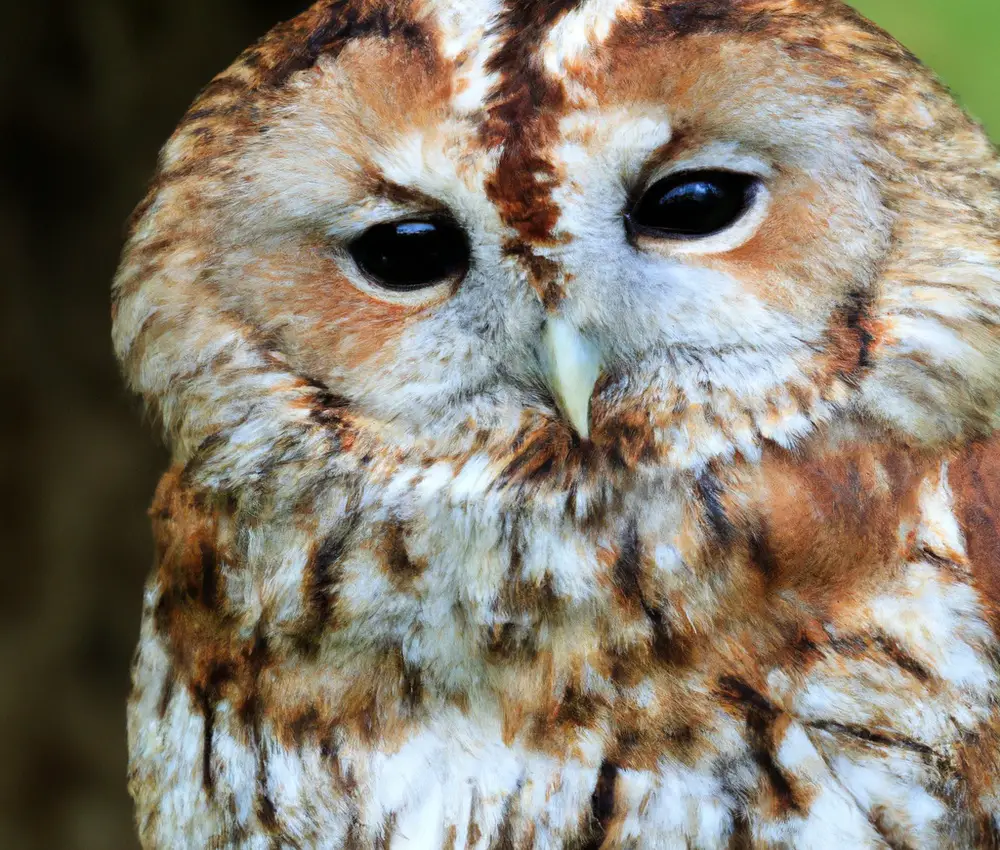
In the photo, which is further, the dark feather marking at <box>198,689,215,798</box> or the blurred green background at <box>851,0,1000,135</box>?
the blurred green background at <box>851,0,1000,135</box>

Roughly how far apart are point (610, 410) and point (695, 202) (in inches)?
7.9

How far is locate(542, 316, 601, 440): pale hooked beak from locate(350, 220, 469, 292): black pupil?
0.34 feet

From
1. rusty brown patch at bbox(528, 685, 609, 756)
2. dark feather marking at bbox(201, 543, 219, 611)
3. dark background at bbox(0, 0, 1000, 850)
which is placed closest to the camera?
rusty brown patch at bbox(528, 685, 609, 756)

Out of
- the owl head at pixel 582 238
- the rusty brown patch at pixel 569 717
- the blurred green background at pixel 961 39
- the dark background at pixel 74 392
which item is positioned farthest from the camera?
the blurred green background at pixel 961 39

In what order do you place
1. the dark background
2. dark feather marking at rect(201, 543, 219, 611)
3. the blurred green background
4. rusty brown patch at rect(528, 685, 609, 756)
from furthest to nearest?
the blurred green background → the dark background → dark feather marking at rect(201, 543, 219, 611) → rusty brown patch at rect(528, 685, 609, 756)

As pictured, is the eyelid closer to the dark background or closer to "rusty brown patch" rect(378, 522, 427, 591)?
"rusty brown patch" rect(378, 522, 427, 591)

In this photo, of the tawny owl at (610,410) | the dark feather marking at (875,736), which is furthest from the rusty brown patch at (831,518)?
the dark feather marking at (875,736)

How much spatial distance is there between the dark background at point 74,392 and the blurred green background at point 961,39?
56 cm

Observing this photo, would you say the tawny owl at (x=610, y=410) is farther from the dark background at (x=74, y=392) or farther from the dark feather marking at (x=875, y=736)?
the dark background at (x=74, y=392)

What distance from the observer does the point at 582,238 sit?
0.98 m

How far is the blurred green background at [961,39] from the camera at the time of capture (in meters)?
2.56

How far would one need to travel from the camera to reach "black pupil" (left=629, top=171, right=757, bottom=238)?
100 centimetres

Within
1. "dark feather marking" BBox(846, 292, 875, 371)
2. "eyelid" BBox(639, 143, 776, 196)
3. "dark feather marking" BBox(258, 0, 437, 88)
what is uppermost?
"dark feather marking" BBox(258, 0, 437, 88)

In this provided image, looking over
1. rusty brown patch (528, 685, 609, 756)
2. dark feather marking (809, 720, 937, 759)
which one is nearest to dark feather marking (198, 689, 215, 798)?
rusty brown patch (528, 685, 609, 756)
